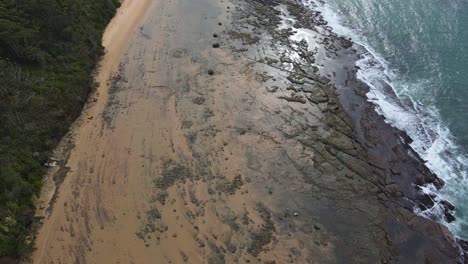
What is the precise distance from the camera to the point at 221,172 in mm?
29766

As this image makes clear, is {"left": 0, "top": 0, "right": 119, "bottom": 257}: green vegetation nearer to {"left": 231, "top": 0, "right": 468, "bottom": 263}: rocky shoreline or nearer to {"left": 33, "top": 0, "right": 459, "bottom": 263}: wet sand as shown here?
{"left": 33, "top": 0, "right": 459, "bottom": 263}: wet sand

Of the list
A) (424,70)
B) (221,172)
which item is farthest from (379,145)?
(221,172)

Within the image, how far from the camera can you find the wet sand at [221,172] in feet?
84.1

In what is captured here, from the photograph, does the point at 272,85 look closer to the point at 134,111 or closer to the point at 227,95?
the point at 227,95

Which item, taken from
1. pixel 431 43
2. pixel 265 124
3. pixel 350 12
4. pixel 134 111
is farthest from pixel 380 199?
pixel 350 12

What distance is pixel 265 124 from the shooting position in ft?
111

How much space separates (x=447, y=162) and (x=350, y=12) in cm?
2532

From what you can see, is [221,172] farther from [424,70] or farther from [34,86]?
[424,70]

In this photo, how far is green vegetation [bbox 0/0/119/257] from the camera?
25891mm

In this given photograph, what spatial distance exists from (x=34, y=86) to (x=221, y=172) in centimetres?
1797

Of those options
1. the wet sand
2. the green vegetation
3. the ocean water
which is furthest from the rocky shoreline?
the green vegetation

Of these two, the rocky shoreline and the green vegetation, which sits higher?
the green vegetation

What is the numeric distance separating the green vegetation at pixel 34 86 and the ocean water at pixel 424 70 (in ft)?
94.7

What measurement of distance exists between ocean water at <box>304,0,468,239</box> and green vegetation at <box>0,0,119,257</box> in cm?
2886
